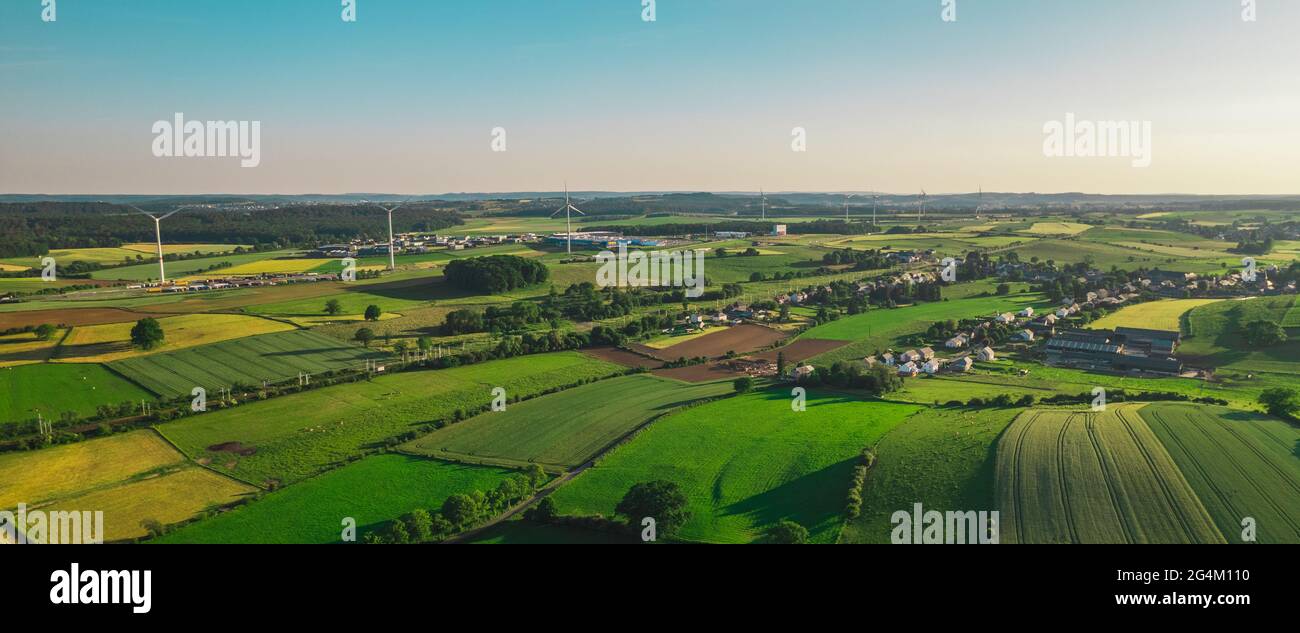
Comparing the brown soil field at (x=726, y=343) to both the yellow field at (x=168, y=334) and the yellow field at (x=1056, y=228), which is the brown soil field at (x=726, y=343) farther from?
the yellow field at (x=1056, y=228)

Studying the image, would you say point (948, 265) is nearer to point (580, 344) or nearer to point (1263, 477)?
point (580, 344)

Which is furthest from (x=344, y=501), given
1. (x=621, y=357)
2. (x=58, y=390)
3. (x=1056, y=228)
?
(x=1056, y=228)

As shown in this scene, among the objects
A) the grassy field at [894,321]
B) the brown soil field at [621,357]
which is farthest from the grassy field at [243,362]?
the grassy field at [894,321]

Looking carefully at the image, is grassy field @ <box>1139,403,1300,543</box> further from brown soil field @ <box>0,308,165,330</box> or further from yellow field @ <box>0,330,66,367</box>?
brown soil field @ <box>0,308,165,330</box>

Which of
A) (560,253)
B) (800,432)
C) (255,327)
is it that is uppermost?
(560,253)

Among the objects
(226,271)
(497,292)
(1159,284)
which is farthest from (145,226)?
(1159,284)

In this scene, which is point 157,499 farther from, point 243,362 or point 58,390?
point 243,362
